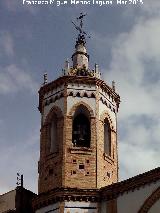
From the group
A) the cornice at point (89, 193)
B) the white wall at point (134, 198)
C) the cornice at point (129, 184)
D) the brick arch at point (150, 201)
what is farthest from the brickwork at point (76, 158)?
the brick arch at point (150, 201)

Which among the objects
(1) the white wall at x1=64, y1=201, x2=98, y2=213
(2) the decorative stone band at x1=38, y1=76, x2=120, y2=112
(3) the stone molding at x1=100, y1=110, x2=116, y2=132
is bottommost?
(1) the white wall at x1=64, y1=201, x2=98, y2=213


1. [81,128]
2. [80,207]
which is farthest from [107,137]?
[80,207]

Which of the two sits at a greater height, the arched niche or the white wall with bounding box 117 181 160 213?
the arched niche

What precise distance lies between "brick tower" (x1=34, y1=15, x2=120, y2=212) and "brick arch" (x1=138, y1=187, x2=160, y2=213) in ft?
10.3

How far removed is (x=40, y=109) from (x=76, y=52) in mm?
4355

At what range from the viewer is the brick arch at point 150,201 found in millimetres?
24906

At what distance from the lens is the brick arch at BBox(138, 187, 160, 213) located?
81.7 feet

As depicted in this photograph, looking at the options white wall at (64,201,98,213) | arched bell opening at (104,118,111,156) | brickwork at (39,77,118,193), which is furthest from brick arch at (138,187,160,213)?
arched bell opening at (104,118,111,156)

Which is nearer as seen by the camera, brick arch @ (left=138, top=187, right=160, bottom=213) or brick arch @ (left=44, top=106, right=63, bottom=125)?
brick arch @ (left=138, top=187, right=160, bottom=213)

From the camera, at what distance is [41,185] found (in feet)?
Answer: 94.1

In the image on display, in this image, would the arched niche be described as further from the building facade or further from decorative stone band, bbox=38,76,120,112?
decorative stone band, bbox=38,76,120,112

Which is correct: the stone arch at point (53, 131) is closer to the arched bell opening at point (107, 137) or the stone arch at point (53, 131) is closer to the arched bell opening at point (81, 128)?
the arched bell opening at point (81, 128)

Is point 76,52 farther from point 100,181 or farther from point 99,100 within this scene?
point 100,181

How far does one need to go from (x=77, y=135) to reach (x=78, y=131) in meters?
0.25
